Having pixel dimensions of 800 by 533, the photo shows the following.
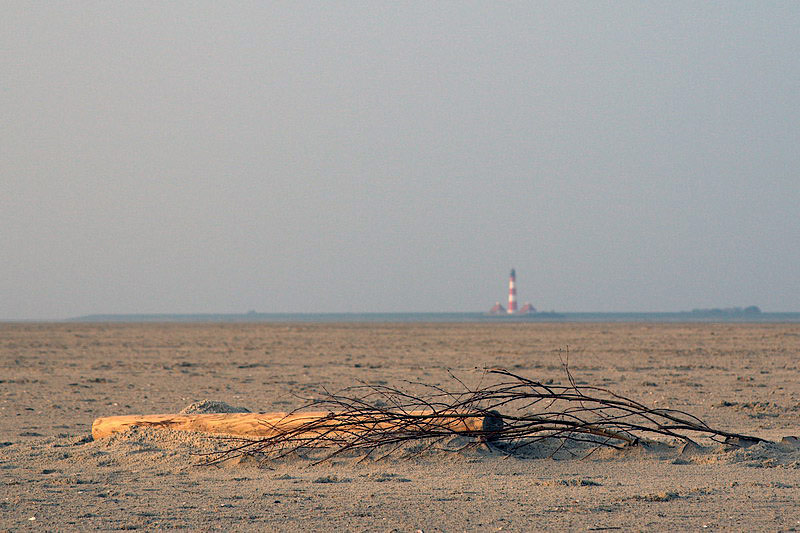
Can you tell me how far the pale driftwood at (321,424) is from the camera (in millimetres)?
7738

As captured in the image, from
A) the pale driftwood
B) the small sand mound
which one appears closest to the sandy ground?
the pale driftwood

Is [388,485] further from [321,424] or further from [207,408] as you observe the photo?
[207,408]

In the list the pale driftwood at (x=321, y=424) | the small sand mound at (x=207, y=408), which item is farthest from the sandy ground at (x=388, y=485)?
the small sand mound at (x=207, y=408)

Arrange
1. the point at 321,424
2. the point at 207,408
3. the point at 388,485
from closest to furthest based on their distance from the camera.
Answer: the point at 388,485
the point at 321,424
the point at 207,408

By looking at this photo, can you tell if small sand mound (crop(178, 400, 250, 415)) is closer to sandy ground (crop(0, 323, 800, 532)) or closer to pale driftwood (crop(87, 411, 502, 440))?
pale driftwood (crop(87, 411, 502, 440))

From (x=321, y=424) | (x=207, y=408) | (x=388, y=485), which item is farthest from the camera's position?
(x=207, y=408)

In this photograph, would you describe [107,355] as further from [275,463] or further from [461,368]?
[275,463]

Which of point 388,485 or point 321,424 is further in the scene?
point 321,424

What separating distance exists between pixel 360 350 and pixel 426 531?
2449 centimetres

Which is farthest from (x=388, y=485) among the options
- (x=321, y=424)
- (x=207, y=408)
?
(x=207, y=408)

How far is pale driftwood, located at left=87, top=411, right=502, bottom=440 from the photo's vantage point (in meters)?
7.74

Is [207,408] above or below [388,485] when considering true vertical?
above

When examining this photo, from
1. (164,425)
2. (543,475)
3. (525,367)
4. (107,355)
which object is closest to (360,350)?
(107,355)

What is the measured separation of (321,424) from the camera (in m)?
7.90
